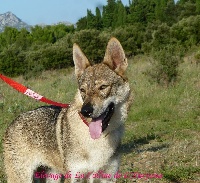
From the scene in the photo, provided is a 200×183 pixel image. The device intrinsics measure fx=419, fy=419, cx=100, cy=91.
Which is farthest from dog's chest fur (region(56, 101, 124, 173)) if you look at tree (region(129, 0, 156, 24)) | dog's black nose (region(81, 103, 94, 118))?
tree (region(129, 0, 156, 24))

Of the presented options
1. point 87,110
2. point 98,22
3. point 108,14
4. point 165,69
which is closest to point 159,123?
point 165,69

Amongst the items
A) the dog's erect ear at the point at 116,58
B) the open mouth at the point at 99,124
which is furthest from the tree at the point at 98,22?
the open mouth at the point at 99,124

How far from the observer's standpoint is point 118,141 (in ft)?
13.7

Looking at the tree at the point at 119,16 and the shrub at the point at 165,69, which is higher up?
the tree at the point at 119,16

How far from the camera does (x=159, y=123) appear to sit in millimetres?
9516

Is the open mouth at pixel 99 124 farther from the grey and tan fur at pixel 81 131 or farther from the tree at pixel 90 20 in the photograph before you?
the tree at pixel 90 20

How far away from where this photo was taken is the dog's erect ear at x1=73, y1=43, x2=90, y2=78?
13.9ft

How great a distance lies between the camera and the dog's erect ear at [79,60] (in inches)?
167

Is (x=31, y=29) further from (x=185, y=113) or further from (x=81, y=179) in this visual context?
(x=81, y=179)

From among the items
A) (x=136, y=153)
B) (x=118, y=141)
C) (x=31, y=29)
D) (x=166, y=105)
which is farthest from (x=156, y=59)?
(x=31, y=29)

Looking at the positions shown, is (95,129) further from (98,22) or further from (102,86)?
(98,22)

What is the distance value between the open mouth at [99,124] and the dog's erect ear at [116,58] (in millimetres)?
408

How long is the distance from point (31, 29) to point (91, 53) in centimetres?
2566

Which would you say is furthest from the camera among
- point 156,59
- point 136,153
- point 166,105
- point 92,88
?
point 156,59
